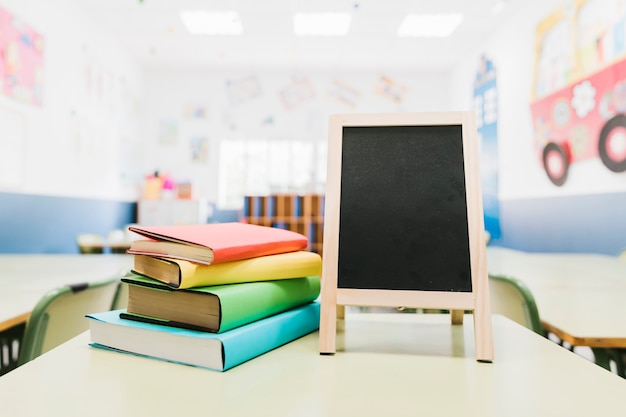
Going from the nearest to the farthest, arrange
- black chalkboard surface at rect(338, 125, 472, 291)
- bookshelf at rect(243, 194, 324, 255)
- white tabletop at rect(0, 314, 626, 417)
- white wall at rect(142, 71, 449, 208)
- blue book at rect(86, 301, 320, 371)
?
white tabletop at rect(0, 314, 626, 417) < blue book at rect(86, 301, 320, 371) < black chalkboard surface at rect(338, 125, 472, 291) < bookshelf at rect(243, 194, 324, 255) < white wall at rect(142, 71, 449, 208)

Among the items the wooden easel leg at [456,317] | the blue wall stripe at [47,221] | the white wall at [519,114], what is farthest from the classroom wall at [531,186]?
the blue wall stripe at [47,221]

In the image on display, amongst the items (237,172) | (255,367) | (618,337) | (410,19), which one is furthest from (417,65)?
(255,367)

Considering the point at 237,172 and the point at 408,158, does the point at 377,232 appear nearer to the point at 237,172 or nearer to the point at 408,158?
the point at 408,158

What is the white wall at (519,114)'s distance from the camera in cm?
374

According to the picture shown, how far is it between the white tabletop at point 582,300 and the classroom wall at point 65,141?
3.62 meters

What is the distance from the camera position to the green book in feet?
1.86

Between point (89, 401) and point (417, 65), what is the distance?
248 inches

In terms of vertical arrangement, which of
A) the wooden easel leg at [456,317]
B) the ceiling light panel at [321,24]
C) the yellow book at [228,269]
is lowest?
the wooden easel leg at [456,317]

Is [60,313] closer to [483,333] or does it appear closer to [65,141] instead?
[483,333]

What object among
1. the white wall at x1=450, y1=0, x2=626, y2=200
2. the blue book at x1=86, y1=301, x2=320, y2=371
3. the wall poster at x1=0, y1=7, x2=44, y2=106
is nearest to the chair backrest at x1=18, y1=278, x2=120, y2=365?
the blue book at x1=86, y1=301, x2=320, y2=371

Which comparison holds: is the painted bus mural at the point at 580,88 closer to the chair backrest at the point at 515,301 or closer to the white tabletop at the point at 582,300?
the white tabletop at the point at 582,300

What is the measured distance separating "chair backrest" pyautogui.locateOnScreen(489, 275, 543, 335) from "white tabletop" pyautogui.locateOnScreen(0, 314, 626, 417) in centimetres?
43

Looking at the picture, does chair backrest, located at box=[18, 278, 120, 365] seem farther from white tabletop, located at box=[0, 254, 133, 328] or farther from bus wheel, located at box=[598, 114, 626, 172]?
bus wheel, located at box=[598, 114, 626, 172]

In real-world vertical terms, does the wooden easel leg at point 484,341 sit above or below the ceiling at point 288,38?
below
